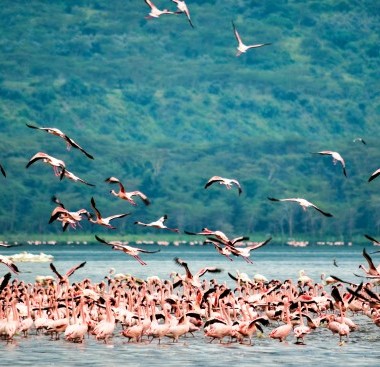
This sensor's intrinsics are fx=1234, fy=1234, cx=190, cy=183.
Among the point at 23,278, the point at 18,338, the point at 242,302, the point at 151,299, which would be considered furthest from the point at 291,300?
the point at 23,278

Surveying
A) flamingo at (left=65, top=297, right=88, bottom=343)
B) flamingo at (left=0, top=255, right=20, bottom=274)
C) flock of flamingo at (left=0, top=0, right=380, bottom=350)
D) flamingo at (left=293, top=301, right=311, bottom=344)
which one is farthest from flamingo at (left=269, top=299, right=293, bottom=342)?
flamingo at (left=0, top=255, right=20, bottom=274)

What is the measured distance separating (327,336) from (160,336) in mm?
6440

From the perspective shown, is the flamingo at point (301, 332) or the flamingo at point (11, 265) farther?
the flamingo at point (301, 332)

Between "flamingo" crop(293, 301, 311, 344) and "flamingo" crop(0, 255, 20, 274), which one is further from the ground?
"flamingo" crop(0, 255, 20, 274)

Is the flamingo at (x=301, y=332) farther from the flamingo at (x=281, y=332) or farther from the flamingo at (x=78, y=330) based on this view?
the flamingo at (x=78, y=330)

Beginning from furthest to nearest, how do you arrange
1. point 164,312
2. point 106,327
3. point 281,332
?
point 164,312, point 281,332, point 106,327

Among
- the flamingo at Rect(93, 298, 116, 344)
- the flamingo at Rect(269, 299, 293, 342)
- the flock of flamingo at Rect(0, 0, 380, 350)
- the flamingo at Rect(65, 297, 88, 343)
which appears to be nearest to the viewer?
the flock of flamingo at Rect(0, 0, 380, 350)

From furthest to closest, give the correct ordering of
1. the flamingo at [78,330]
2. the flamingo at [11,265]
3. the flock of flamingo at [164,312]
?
the flamingo at [78,330], the flock of flamingo at [164,312], the flamingo at [11,265]

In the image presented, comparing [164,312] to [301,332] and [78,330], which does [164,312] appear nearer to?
[78,330]

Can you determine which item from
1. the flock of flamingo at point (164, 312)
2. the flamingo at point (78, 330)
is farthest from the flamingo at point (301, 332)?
the flamingo at point (78, 330)

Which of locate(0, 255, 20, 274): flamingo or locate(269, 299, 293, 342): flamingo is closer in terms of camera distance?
locate(0, 255, 20, 274): flamingo

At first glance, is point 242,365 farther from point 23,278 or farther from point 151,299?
point 23,278

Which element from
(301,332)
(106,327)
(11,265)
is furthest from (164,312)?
(11,265)

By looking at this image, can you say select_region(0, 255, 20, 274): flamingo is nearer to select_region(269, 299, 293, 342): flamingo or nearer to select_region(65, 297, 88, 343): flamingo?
select_region(65, 297, 88, 343): flamingo
